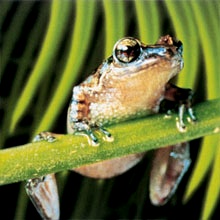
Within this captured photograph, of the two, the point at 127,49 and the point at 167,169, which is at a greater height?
the point at 127,49

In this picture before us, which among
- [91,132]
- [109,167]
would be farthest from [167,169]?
[91,132]

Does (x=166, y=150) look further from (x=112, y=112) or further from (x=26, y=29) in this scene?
(x=26, y=29)

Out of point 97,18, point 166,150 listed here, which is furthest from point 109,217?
point 97,18

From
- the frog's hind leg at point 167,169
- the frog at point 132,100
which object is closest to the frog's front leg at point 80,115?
the frog at point 132,100

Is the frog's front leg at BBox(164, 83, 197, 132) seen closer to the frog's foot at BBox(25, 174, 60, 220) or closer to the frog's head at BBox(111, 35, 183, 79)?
the frog's head at BBox(111, 35, 183, 79)

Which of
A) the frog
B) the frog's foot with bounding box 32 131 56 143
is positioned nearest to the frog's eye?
the frog

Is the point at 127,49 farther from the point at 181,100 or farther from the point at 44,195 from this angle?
the point at 44,195
